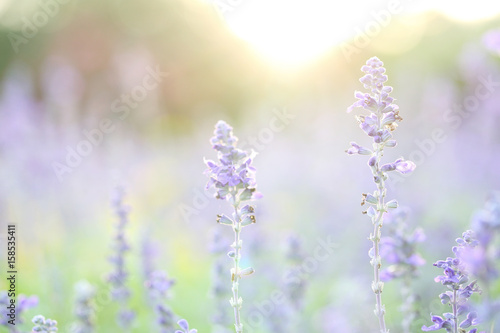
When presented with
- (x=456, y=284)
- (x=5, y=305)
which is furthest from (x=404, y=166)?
(x=5, y=305)

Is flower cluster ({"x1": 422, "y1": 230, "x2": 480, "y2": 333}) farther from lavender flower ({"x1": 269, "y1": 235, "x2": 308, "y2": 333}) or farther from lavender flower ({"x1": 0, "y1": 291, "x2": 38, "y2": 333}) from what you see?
lavender flower ({"x1": 0, "y1": 291, "x2": 38, "y2": 333})

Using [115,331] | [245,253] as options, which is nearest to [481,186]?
[245,253]

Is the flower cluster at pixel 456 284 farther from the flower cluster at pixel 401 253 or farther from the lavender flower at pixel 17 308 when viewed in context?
the lavender flower at pixel 17 308

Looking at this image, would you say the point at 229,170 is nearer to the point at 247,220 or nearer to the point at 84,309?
the point at 247,220

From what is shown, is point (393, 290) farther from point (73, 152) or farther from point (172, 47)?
point (172, 47)

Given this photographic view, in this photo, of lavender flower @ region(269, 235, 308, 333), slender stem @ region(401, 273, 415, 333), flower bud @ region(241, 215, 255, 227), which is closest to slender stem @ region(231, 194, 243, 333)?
flower bud @ region(241, 215, 255, 227)

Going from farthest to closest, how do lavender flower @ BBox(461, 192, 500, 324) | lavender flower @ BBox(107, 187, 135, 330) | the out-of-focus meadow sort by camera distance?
the out-of-focus meadow, lavender flower @ BBox(107, 187, 135, 330), lavender flower @ BBox(461, 192, 500, 324)
